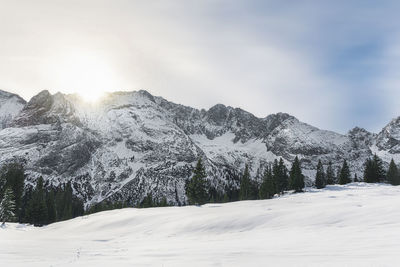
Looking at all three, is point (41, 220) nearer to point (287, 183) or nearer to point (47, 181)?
point (287, 183)

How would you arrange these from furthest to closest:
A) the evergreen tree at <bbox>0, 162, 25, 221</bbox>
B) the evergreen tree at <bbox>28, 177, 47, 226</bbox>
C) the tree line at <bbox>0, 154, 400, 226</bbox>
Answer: the evergreen tree at <bbox>0, 162, 25, 221</bbox> → the evergreen tree at <bbox>28, 177, 47, 226</bbox> → the tree line at <bbox>0, 154, 400, 226</bbox>

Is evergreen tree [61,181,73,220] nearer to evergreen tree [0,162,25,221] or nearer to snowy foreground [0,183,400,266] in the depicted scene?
evergreen tree [0,162,25,221]

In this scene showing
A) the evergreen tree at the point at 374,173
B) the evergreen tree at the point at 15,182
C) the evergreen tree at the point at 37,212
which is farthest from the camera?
the evergreen tree at the point at 374,173

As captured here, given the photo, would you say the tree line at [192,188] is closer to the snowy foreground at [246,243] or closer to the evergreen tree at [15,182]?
the evergreen tree at [15,182]

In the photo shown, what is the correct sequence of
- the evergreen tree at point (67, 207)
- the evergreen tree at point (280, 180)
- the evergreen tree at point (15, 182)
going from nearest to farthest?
the evergreen tree at point (15, 182)
the evergreen tree at point (280, 180)
the evergreen tree at point (67, 207)

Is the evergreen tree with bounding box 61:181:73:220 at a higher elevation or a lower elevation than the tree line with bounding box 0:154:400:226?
lower

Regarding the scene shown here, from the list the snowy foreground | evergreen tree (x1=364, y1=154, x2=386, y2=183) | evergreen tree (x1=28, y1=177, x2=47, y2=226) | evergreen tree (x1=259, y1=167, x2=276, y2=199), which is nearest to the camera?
the snowy foreground

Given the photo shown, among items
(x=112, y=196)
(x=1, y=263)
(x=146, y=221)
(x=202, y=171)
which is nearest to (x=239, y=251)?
(x=1, y=263)

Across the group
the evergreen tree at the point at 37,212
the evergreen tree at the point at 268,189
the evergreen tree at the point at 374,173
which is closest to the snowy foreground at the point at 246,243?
the evergreen tree at the point at 37,212

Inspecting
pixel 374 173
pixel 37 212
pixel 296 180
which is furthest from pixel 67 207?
pixel 374 173

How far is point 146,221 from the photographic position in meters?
32.7

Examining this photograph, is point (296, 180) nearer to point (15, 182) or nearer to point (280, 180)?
point (280, 180)

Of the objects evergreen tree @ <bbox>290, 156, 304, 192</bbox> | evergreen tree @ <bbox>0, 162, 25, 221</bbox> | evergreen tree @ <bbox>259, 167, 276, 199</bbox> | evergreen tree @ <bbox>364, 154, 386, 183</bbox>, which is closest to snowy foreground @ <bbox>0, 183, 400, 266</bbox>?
evergreen tree @ <bbox>0, 162, 25, 221</bbox>

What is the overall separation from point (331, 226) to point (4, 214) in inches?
2285
